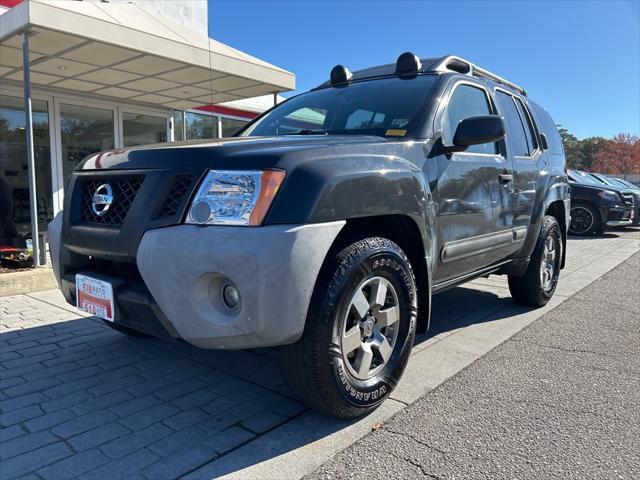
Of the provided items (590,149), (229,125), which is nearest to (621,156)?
(590,149)

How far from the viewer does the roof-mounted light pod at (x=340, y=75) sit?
4.06m

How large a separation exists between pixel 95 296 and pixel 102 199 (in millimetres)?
509

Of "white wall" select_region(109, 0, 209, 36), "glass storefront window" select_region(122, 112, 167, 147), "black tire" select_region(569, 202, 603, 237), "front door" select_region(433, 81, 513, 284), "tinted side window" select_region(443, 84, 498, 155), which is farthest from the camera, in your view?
"black tire" select_region(569, 202, 603, 237)

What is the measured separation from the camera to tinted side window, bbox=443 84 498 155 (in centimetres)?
329

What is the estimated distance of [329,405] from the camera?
7.79 ft

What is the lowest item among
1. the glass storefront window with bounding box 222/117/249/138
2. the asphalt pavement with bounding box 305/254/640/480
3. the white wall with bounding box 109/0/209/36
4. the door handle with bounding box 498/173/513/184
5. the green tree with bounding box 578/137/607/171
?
the asphalt pavement with bounding box 305/254/640/480

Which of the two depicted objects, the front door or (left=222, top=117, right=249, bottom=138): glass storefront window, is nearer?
the front door

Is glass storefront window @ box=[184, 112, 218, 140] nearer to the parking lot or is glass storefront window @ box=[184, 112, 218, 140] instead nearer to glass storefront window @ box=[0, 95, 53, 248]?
glass storefront window @ box=[0, 95, 53, 248]

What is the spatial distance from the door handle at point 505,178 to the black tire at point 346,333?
59.3 inches

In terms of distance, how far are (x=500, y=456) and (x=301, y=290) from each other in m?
1.21

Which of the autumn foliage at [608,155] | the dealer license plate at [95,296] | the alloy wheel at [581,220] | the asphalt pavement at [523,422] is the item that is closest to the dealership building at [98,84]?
the dealer license plate at [95,296]

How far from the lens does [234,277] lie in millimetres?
2021

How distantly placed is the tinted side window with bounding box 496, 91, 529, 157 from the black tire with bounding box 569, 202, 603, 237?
8878 mm

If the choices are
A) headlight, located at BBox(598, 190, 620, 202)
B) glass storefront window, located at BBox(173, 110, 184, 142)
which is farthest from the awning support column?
headlight, located at BBox(598, 190, 620, 202)
